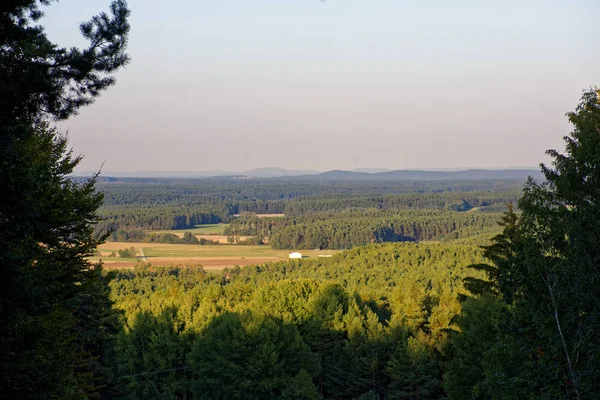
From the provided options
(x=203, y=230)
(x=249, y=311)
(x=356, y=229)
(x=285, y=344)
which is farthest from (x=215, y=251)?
(x=285, y=344)

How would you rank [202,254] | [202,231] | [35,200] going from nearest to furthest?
[35,200], [202,254], [202,231]

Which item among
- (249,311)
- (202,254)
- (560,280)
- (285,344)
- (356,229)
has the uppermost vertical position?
(560,280)

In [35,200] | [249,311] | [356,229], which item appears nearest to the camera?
[35,200]

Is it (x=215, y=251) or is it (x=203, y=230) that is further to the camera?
(x=203, y=230)

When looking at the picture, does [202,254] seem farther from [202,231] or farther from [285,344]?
[285,344]

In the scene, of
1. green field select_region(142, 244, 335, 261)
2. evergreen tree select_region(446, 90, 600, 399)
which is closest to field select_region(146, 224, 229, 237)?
green field select_region(142, 244, 335, 261)

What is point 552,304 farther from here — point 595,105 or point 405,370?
point 405,370

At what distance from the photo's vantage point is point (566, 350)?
1294 centimetres

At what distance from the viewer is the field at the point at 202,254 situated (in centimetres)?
Result: 10737

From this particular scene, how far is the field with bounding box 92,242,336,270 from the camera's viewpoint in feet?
352

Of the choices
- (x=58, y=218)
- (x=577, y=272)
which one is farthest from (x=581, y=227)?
(x=58, y=218)

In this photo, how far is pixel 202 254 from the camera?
125375mm

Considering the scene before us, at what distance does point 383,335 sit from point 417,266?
142 ft

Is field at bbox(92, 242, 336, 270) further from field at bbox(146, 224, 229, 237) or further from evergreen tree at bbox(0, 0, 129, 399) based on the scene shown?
evergreen tree at bbox(0, 0, 129, 399)
